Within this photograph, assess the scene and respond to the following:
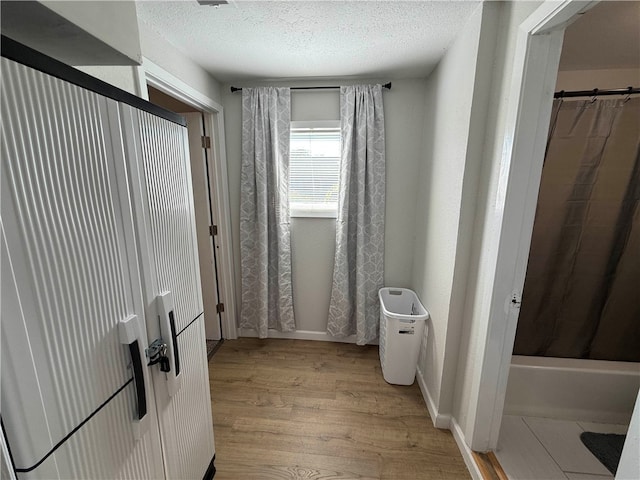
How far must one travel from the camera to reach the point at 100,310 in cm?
70

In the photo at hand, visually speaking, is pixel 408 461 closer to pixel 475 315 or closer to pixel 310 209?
pixel 475 315

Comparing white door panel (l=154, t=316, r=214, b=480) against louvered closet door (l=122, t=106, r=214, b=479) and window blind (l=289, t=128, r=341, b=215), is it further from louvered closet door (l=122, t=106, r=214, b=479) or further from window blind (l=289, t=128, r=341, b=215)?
window blind (l=289, t=128, r=341, b=215)

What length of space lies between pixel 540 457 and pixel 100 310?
2.17m

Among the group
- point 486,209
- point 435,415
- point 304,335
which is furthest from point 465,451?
point 304,335

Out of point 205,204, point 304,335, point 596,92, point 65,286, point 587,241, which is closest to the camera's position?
point 65,286

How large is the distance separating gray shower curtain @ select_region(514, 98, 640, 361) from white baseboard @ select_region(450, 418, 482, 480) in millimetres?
828

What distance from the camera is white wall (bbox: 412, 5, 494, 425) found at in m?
1.40

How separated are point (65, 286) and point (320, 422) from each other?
5.48 ft

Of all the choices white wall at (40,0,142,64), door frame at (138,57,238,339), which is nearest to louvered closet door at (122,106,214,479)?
white wall at (40,0,142,64)

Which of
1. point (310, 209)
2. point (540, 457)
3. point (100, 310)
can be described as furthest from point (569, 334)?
point (100, 310)

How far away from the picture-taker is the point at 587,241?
1.86 m

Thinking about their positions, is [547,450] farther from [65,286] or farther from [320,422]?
[65,286]

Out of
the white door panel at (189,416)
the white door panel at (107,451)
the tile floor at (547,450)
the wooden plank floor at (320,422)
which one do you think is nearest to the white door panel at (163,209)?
the white door panel at (189,416)

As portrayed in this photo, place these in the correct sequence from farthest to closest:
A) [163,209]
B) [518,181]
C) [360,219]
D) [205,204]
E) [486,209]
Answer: [205,204] < [360,219] < [486,209] < [518,181] < [163,209]
